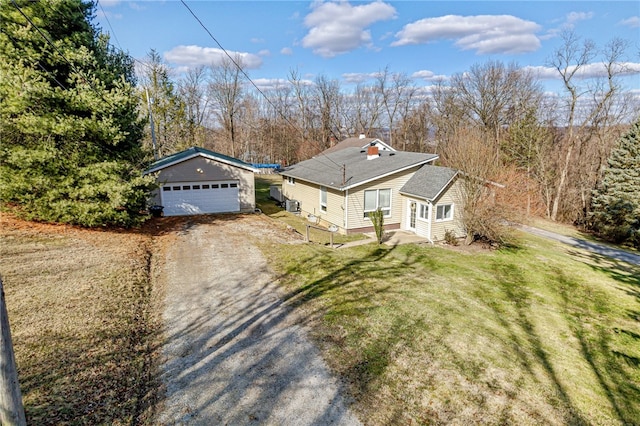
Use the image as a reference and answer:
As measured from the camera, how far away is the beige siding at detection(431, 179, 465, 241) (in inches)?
678

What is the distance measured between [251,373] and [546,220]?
2909 centimetres

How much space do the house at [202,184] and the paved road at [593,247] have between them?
16.2m

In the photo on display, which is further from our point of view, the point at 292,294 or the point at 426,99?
the point at 426,99

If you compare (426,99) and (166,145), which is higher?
(426,99)

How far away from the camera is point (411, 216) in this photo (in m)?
18.7

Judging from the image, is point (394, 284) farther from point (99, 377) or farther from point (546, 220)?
point (546, 220)

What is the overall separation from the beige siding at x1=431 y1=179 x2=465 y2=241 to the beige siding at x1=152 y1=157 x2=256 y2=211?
10.7m

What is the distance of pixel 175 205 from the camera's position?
62.4 ft

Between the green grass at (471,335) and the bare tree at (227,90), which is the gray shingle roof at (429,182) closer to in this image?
the green grass at (471,335)

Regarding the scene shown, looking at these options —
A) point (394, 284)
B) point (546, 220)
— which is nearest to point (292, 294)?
point (394, 284)

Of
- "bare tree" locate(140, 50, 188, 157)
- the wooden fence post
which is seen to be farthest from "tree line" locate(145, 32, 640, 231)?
the wooden fence post

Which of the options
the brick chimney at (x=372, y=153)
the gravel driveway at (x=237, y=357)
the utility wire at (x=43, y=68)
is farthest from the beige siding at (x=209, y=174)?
the gravel driveway at (x=237, y=357)

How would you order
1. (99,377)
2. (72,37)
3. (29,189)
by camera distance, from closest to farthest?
(99,377)
(29,189)
(72,37)

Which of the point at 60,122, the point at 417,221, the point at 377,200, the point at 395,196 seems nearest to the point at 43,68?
the point at 60,122
